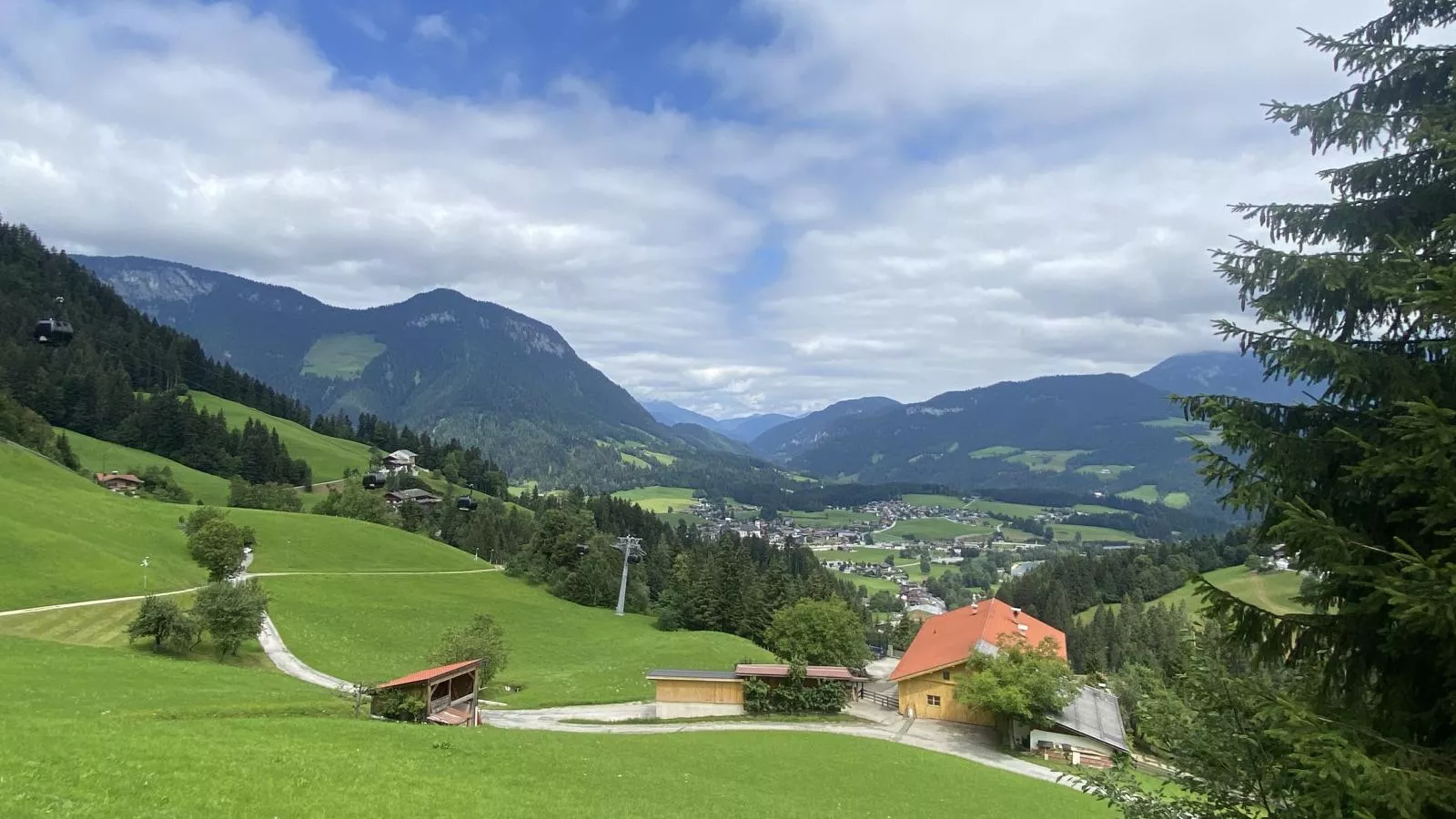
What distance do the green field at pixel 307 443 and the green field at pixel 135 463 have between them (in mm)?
22786

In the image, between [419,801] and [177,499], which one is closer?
[419,801]

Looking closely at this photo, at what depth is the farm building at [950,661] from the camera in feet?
177

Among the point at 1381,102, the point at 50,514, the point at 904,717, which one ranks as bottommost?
the point at 904,717

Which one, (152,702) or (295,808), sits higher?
(295,808)

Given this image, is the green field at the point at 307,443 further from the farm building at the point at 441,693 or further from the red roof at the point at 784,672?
the farm building at the point at 441,693

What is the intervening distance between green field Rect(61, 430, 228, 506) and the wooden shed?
95832 millimetres

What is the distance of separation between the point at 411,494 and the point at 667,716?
111822mm

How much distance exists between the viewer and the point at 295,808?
1562 centimetres

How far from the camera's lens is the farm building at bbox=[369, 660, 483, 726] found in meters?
33.1

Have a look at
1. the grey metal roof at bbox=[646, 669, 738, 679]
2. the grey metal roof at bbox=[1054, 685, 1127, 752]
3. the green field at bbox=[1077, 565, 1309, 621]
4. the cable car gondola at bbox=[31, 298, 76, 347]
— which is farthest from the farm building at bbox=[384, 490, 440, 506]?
the green field at bbox=[1077, 565, 1309, 621]

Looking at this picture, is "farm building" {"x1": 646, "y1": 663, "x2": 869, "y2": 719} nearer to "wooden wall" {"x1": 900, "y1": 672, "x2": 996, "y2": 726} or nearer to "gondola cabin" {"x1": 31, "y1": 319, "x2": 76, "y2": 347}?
"wooden wall" {"x1": 900, "y1": 672, "x2": 996, "y2": 726}

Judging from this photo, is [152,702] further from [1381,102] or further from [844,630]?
[844,630]

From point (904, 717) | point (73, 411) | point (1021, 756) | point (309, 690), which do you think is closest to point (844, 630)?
point (904, 717)

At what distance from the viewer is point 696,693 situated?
47781 mm
